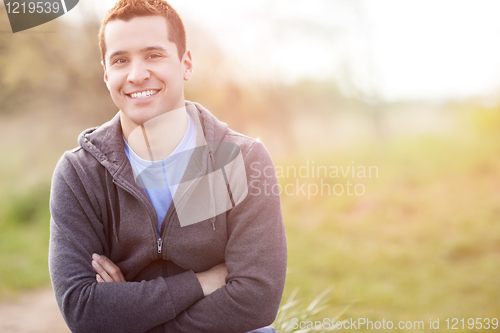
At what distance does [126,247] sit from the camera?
5.64 ft

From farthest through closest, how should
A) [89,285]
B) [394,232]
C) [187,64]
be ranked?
[394,232], [187,64], [89,285]

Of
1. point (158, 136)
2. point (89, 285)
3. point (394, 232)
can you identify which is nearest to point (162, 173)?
point (158, 136)

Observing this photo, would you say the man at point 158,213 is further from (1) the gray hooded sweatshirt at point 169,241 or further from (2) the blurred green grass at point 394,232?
(2) the blurred green grass at point 394,232

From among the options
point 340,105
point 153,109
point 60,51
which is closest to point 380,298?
point 153,109

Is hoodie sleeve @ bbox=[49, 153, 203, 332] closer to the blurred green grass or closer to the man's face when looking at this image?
the man's face

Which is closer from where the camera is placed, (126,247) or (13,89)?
(126,247)

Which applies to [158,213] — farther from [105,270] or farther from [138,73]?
[138,73]

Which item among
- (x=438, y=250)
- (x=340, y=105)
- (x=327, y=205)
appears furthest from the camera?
(x=340, y=105)

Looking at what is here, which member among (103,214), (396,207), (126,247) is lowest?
(396,207)

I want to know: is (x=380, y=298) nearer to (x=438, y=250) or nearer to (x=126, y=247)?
(x=438, y=250)

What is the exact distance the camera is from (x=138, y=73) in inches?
65.5

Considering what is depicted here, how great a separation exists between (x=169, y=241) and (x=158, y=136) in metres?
0.46

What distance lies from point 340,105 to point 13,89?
5.68 metres

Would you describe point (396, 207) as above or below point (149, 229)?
below
